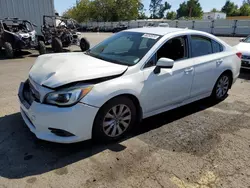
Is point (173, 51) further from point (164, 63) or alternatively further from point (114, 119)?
point (114, 119)

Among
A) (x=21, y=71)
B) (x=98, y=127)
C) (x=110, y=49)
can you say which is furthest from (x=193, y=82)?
Result: (x=21, y=71)

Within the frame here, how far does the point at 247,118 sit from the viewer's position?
427cm

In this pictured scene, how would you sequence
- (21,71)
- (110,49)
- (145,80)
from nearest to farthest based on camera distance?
(145,80) → (110,49) → (21,71)

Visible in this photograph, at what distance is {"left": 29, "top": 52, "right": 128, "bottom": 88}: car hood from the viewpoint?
2893 millimetres

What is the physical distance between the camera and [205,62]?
4.24m

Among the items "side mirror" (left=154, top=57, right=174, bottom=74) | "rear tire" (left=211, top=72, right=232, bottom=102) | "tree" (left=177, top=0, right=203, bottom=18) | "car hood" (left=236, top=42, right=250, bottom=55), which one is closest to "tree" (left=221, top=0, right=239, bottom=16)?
"tree" (left=177, top=0, right=203, bottom=18)

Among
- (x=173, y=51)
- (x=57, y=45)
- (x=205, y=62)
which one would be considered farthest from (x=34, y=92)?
(x=57, y=45)

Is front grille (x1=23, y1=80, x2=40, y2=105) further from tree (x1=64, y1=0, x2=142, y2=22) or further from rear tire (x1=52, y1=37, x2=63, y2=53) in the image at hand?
tree (x1=64, y1=0, x2=142, y2=22)

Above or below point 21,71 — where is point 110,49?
above

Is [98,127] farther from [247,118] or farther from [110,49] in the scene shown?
[247,118]

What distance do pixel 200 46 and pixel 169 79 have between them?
46.2 inches

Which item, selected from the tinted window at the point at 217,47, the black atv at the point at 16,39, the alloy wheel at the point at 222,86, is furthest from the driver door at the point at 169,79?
the black atv at the point at 16,39

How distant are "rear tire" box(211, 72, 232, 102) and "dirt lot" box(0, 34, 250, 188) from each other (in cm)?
71

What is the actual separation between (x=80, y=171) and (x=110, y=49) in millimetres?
2139
